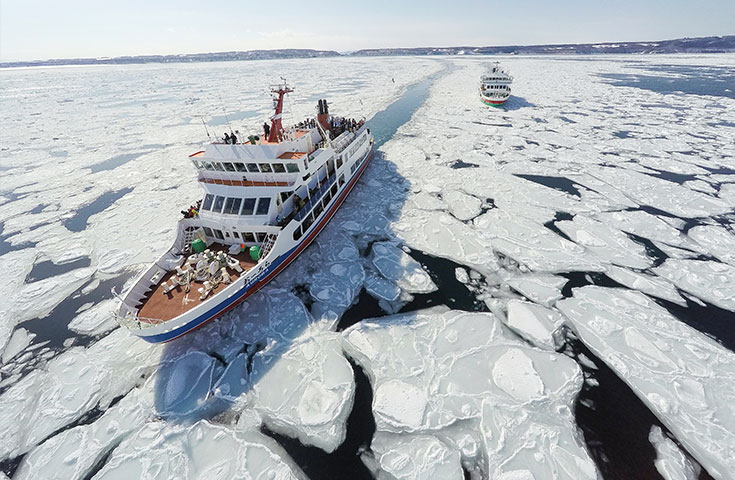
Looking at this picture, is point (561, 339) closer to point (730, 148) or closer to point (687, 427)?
point (687, 427)

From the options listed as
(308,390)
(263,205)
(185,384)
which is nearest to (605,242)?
(308,390)

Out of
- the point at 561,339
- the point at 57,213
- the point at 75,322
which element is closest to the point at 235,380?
the point at 75,322

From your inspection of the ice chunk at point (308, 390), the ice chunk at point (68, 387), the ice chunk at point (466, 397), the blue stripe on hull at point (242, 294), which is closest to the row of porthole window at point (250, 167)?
the blue stripe on hull at point (242, 294)

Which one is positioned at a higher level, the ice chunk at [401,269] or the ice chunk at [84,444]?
the ice chunk at [84,444]

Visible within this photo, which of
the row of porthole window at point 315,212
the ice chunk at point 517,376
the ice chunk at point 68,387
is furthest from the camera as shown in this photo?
the row of porthole window at point 315,212

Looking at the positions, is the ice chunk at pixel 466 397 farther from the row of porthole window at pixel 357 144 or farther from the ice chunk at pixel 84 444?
the row of porthole window at pixel 357 144

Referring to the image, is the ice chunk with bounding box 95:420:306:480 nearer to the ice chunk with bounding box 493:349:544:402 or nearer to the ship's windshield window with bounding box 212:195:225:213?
the ice chunk with bounding box 493:349:544:402
